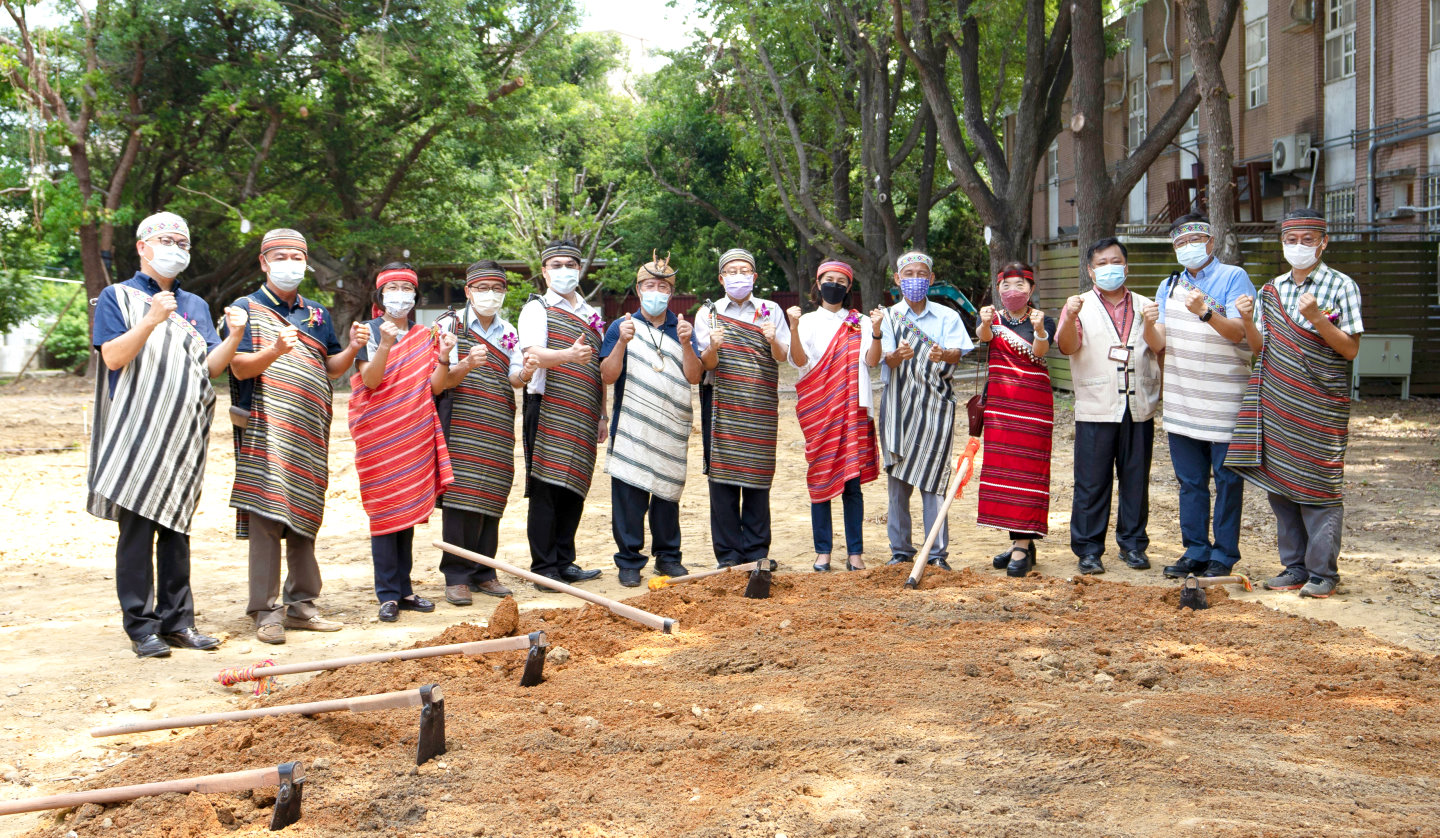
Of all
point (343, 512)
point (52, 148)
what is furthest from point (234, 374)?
point (52, 148)

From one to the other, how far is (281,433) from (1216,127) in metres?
8.04

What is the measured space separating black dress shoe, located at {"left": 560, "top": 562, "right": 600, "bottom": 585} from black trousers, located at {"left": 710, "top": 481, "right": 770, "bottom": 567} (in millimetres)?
767

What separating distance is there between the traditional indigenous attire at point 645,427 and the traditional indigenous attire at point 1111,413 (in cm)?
226

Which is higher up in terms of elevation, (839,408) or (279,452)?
(839,408)

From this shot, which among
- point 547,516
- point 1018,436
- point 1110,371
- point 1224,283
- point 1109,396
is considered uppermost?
point 1224,283

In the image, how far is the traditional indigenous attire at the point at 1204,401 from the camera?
6.45 m

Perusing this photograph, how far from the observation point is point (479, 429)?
21.2 ft

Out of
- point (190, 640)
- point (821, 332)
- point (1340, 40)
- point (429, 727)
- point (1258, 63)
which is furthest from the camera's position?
point (1258, 63)

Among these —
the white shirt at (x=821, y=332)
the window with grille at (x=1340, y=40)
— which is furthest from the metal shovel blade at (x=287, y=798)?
the window with grille at (x=1340, y=40)

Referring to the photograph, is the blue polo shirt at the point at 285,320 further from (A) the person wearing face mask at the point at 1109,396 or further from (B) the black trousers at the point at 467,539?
(A) the person wearing face mask at the point at 1109,396

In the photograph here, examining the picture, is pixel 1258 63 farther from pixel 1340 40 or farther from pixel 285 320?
pixel 285 320

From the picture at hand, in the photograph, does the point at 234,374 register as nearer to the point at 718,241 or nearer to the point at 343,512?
the point at 343,512

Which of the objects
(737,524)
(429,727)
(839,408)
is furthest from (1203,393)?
(429,727)

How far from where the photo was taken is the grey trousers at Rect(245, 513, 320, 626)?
5.68m
